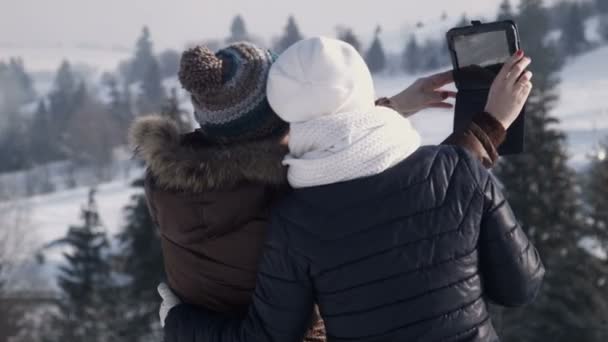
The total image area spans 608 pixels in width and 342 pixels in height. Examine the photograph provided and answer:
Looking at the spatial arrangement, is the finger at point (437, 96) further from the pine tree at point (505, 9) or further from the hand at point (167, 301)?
the pine tree at point (505, 9)

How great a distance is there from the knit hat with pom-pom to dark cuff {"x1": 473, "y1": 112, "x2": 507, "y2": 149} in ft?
1.68

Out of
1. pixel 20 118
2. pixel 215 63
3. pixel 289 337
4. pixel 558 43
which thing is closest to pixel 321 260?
pixel 289 337

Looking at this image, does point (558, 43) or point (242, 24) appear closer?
point (558, 43)

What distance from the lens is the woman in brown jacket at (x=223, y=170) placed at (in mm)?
1915

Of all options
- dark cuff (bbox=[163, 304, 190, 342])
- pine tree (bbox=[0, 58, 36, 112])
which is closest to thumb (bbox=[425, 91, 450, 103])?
dark cuff (bbox=[163, 304, 190, 342])

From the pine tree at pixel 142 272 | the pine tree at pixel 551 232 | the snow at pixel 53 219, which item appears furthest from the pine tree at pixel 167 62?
the pine tree at pixel 551 232

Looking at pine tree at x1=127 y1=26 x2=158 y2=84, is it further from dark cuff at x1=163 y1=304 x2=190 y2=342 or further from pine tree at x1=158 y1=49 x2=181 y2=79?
dark cuff at x1=163 y1=304 x2=190 y2=342

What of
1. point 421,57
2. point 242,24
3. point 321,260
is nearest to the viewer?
point 321,260

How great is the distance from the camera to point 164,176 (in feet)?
6.50

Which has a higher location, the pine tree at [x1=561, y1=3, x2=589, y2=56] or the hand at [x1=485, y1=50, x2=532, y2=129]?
the hand at [x1=485, y1=50, x2=532, y2=129]

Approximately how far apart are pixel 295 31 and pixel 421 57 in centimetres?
1396

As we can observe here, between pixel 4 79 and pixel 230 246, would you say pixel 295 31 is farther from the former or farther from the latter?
pixel 230 246

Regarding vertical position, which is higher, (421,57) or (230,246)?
(230,246)

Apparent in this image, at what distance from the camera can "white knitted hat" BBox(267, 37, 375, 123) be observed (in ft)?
5.75
